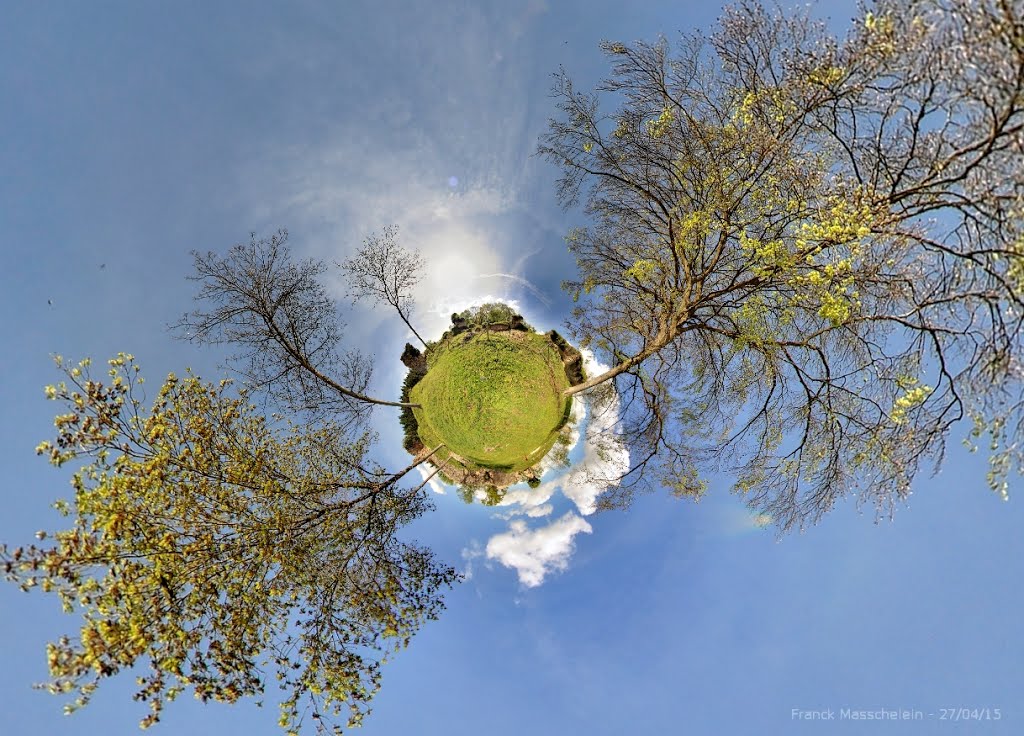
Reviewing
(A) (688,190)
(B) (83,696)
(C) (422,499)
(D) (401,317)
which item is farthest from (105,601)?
(A) (688,190)

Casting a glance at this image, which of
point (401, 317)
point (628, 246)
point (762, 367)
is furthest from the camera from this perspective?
point (401, 317)

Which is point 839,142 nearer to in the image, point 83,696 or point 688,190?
point 688,190

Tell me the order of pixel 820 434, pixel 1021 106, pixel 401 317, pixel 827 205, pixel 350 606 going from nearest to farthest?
pixel 1021 106 < pixel 827 205 < pixel 350 606 < pixel 820 434 < pixel 401 317

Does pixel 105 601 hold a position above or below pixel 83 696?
above

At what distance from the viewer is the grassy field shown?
46.3 feet

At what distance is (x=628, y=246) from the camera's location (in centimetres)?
1265

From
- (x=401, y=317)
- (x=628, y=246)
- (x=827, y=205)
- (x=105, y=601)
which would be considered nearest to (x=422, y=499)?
(x=401, y=317)

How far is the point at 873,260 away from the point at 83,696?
1472 centimetres

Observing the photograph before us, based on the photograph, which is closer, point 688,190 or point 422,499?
point 688,190

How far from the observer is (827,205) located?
823cm

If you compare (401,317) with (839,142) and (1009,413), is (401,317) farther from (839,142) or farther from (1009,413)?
(1009,413)

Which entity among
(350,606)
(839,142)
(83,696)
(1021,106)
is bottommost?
(83,696)

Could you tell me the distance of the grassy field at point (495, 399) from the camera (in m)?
14.1

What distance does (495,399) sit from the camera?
14086 mm
